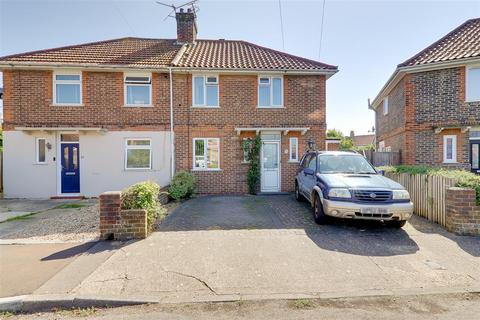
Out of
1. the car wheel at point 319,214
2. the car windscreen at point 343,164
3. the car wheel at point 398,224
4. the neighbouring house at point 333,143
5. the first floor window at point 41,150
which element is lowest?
the car wheel at point 398,224

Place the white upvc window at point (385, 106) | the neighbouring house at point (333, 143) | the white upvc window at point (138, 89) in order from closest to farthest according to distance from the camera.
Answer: the white upvc window at point (138, 89), the neighbouring house at point (333, 143), the white upvc window at point (385, 106)

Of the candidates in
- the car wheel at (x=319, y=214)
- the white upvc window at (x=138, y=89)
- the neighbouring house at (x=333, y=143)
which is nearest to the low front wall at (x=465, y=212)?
the car wheel at (x=319, y=214)

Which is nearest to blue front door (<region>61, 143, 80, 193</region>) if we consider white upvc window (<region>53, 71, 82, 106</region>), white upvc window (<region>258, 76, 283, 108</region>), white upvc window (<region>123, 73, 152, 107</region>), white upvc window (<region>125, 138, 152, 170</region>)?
white upvc window (<region>53, 71, 82, 106</region>)

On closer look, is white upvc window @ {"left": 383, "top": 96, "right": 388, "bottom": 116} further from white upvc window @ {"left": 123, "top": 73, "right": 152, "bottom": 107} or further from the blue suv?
white upvc window @ {"left": 123, "top": 73, "right": 152, "bottom": 107}

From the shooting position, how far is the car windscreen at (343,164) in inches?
261

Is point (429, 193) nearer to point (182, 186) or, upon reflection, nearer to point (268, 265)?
point (268, 265)

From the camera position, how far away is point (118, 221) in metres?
5.14

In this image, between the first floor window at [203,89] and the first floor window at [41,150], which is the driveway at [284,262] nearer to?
the first floor window at [203,89]

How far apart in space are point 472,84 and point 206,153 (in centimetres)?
1144

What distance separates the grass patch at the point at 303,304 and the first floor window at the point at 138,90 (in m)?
9.89

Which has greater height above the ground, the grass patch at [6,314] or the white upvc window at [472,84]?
the white upvc window at [472,84]

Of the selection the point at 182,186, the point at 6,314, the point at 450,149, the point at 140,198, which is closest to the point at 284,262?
the point at 140,198

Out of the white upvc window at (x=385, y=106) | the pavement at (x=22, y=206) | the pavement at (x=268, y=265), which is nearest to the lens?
the pavement at (x=268, y=265)

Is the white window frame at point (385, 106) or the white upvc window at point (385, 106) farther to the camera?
the white upvc window at point (385, 106)
